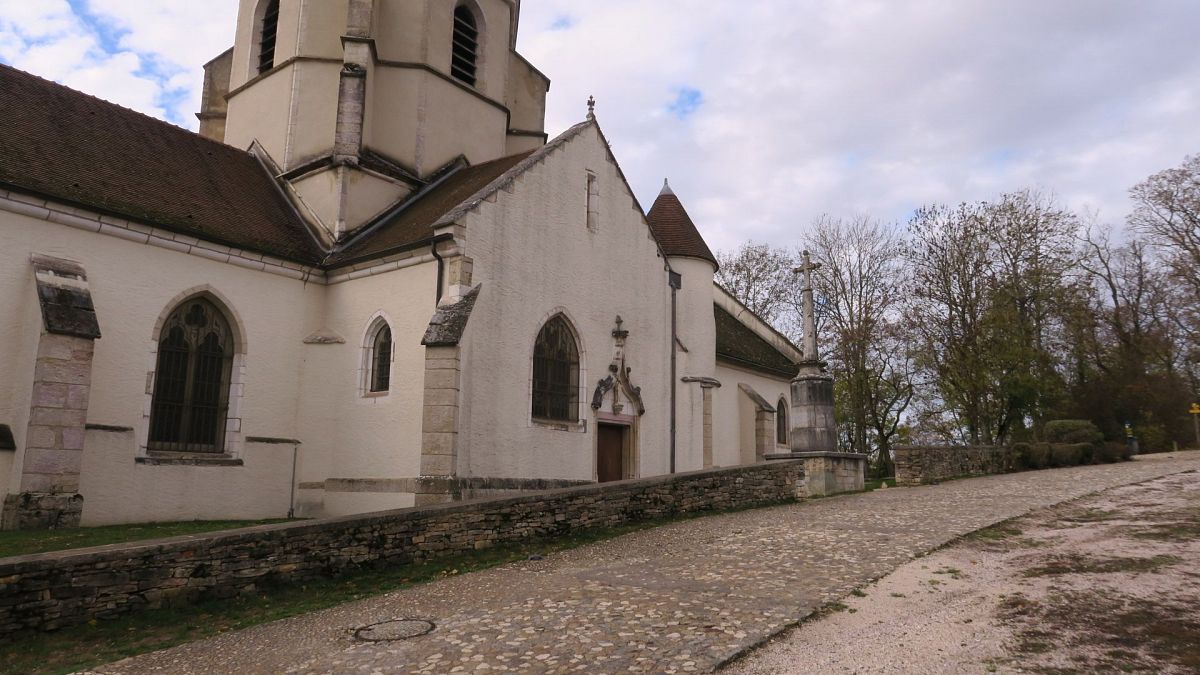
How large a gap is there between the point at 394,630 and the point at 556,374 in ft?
31.4

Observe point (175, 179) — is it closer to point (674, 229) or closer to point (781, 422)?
point (674, 229)

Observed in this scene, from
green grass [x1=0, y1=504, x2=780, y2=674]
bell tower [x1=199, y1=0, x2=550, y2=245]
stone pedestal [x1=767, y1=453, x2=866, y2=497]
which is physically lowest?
green grass [x1=0, y1=504, x2=780, y2=674]

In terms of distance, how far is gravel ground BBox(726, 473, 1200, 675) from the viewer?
5855mm

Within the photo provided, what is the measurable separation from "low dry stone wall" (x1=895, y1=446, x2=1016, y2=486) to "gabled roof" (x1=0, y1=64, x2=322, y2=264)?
1434cm

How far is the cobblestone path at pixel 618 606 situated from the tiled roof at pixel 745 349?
1270 cm

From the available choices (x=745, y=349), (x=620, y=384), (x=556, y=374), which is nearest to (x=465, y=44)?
(x=556, y=374)

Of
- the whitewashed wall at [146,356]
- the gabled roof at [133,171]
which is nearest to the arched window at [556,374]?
the whitewashed wall at [146,356]

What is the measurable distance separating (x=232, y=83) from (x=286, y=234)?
749 cm

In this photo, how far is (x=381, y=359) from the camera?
1614cm

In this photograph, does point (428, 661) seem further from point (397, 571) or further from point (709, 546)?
point (709, 546)

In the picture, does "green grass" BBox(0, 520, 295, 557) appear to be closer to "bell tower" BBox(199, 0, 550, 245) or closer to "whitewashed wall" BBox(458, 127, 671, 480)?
"whitewashed wall" BBox(458, 127, 671, 480)

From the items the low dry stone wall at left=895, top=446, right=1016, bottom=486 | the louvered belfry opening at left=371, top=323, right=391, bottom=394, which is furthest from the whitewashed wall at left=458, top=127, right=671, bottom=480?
the low dry stone wall at left=895, top=446, right=1016, bottom=486

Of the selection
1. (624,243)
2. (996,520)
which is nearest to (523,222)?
(624,243)

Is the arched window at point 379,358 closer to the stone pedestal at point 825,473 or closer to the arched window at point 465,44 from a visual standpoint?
the stone pedestal at point 825,473
